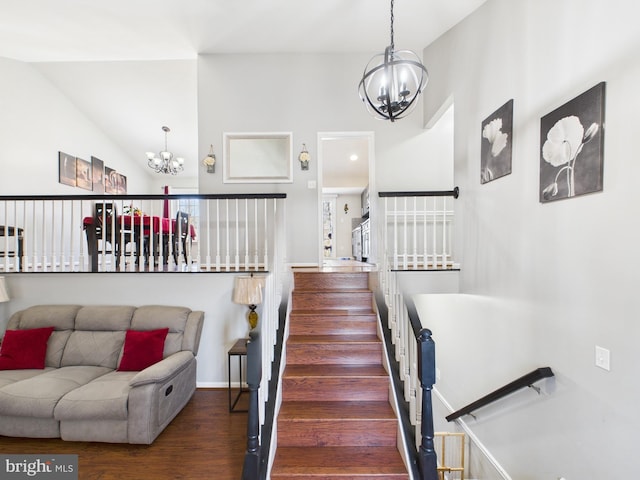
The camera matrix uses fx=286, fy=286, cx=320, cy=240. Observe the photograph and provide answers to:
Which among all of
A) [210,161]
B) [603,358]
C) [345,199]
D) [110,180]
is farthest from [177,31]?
[345,199]

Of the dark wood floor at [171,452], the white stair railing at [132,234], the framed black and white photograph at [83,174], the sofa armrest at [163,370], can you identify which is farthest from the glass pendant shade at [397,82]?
the framed black and white photograph at [83,174]

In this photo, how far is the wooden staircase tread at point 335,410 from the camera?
7.28 ft

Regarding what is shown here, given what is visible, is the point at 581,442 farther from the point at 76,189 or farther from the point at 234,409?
the point at 76,189

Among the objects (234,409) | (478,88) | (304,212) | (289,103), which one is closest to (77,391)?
(234,409)

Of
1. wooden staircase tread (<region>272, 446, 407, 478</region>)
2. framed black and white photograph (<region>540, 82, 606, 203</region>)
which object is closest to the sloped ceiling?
framed black and white photograph (<region>540, 82, 606, 203</region>)

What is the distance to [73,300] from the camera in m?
3.46

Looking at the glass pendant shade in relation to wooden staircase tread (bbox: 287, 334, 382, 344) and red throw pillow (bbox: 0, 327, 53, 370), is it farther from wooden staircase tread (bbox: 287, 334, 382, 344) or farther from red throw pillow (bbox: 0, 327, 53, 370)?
red throw pillow (bbox: 0, 327, 53, 370)

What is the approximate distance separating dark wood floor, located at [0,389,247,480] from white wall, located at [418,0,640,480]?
7.59ft

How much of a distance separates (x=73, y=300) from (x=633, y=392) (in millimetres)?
5042

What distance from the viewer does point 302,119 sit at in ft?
15.3

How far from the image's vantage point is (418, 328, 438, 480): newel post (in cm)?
175

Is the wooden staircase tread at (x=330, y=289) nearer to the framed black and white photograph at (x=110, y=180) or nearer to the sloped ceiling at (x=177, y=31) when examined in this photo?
the sloped ceiling at (x=177, y=31)

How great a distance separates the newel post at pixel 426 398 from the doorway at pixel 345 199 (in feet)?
18.3

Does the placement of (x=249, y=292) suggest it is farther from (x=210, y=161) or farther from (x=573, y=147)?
(x=573, y=147)
